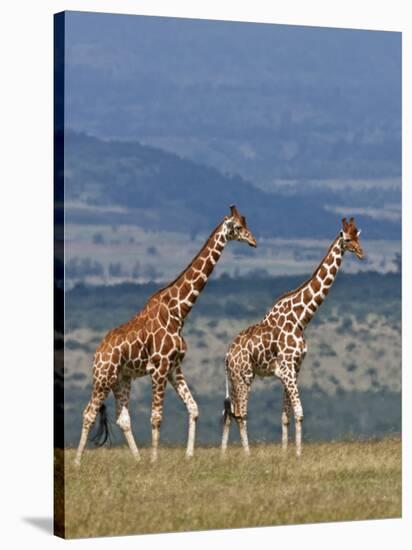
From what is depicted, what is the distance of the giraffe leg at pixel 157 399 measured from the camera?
19438 mm

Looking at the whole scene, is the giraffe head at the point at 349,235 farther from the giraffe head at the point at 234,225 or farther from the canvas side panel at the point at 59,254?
the canvas side panel at the point at 59,254

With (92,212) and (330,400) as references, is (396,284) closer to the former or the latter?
(330,400)

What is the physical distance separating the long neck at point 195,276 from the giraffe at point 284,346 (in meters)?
0.70

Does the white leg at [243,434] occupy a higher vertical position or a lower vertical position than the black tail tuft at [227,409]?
lower

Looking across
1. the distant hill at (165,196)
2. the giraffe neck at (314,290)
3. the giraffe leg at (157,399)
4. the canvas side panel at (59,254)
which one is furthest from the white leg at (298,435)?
the canvas side panel at (59,254)

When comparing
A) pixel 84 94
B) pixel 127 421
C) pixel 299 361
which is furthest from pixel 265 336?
pixel 84 94

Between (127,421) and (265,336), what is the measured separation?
1767 millimetres

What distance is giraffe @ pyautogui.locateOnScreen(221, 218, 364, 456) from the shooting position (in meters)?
20.1

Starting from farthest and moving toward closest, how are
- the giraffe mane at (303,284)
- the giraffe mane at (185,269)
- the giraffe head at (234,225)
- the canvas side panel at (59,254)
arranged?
1. the giraffe mane at (303,284)
2. the giraffe head at (234,225)
3. the giraffe mane at (185,269)
4. the canvas side panel at (59,254)

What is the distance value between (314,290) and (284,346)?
645mm

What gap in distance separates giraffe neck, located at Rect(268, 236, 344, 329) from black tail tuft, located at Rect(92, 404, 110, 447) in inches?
89.1

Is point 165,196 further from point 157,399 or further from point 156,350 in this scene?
point 157,399

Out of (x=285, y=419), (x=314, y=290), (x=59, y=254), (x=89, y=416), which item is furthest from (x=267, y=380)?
(x=59, y=254)

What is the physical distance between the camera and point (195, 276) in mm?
19734
